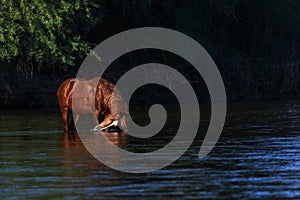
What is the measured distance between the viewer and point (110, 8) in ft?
120

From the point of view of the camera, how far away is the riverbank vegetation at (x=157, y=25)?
88.4ft

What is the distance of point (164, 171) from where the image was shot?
14391 millimetres

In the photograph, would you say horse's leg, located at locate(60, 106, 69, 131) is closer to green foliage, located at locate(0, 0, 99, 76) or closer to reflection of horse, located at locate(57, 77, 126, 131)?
reflection of horse, located at locate(57, 77, 126, 131)

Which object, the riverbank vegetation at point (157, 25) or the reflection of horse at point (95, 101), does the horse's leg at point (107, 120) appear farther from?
the riverbank vegetation at point (157, 25)

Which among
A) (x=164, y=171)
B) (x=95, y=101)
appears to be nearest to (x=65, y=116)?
(x=95, y=101)

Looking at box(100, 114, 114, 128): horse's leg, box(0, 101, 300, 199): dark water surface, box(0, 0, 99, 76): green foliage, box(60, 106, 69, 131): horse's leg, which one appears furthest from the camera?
box(0, 0, 99, 76): green foliage

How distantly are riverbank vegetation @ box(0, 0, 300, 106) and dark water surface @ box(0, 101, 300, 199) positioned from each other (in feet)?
18.8

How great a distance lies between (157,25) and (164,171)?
2342 centimetres

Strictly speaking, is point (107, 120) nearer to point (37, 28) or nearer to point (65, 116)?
point (65, 116)

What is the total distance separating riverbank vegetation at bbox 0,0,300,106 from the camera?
2694cm

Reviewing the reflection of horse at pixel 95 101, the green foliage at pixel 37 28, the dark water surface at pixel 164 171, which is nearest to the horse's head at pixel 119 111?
the reflection of horse at pixel 95 101

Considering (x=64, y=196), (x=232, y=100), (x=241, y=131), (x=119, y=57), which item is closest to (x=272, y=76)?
(x=232, y=100)

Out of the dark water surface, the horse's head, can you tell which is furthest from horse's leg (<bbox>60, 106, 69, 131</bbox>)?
the horse's head

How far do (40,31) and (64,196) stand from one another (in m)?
15.4
